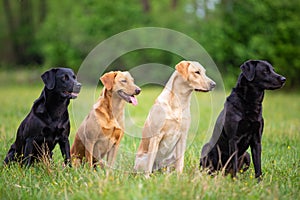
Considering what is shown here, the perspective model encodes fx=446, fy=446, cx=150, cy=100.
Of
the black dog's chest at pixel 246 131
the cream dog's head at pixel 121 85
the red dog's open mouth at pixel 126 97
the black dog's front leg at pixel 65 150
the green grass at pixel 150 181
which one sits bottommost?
the green grass at pixel 150 181

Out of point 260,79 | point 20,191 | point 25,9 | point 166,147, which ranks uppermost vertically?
point 25,9

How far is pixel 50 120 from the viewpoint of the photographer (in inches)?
212

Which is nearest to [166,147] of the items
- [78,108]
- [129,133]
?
[129,133]

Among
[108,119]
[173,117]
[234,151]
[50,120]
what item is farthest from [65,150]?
[234,151]

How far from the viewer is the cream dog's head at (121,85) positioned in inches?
219

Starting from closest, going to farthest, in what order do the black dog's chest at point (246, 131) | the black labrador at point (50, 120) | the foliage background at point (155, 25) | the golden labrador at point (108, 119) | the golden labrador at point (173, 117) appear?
the black dog's chest at point (246, 131)
the golden labrador at point (173, 117)
the black labrador at point (50, 120)
the golden labrador at point (108, 119)
the foliage background at point (155, 25)

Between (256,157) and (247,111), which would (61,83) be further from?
(256,157)

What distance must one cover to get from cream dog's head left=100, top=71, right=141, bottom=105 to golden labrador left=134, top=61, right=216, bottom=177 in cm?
38

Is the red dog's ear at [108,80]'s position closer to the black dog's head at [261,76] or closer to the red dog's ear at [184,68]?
the red dog's ear at [184,68]

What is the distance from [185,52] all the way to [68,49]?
360 inches

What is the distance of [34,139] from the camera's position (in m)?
5.39

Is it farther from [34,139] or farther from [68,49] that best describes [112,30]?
[34,139]

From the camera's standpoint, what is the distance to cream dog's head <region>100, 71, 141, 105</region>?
18.2 feet

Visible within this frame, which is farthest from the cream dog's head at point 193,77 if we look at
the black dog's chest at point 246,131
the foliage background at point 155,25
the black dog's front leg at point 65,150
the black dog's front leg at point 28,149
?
the foliage background at point 155,25
